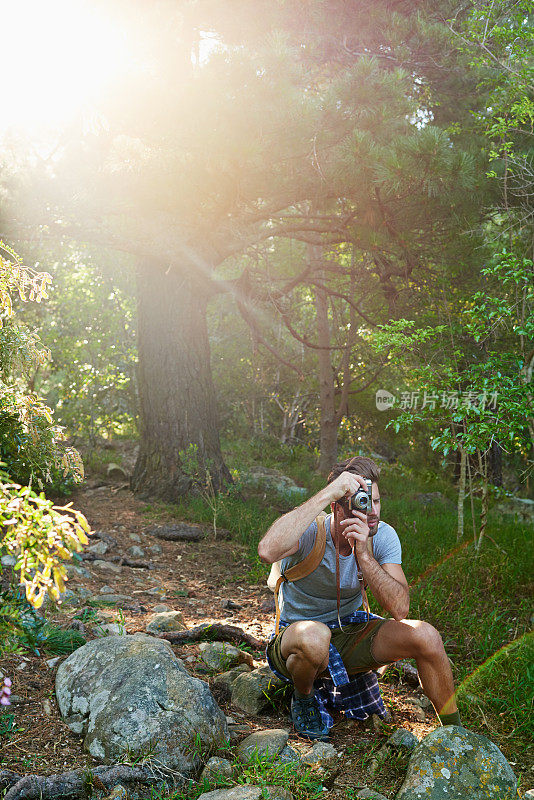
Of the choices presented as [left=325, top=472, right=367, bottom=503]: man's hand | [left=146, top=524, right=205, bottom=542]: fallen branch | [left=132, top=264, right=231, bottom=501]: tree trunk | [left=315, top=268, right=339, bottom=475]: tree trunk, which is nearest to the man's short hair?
[left=325, top=472, right=367, bottom=503]: man's hand

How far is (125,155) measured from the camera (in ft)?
20.3

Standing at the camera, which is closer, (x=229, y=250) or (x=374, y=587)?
(x=374, y=587)

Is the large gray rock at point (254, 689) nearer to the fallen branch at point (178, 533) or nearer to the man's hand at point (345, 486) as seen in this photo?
the man's hand at point (345, 486)

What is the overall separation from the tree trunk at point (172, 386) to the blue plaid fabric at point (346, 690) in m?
4.26

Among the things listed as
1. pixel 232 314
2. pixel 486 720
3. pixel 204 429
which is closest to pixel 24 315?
pixel 204 429

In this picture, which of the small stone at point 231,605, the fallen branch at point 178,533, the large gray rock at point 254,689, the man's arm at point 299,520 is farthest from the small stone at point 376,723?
the fallen branch at point 178,533

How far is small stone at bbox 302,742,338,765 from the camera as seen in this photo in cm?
261

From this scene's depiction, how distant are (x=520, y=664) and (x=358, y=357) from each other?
28.0 ft

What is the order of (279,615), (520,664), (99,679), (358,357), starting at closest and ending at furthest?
(99,679) → (279,615) → (520,664) → (358,357)

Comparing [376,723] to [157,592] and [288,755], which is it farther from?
[157,592]

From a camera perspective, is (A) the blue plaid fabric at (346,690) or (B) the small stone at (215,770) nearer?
(B) the small stone at (215,770)

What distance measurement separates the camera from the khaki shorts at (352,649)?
9.60ft

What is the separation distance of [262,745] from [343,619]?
72 cm

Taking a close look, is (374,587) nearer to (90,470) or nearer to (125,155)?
(125,155)
